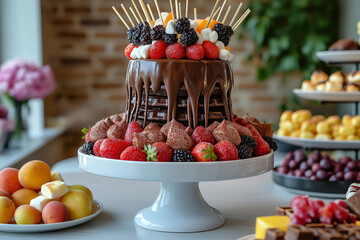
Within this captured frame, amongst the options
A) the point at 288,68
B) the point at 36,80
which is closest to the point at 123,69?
the point at 36,80

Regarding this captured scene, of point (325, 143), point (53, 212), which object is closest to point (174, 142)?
point (53, 212)

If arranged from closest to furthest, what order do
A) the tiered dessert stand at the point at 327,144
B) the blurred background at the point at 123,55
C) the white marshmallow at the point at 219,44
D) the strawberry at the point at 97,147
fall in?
the strawberry at the point at 97,147 → the white marshmallow at the point at 219,44 → the tiered dessert stand at the point at 327,144 → the blurred background at the point at 123,55

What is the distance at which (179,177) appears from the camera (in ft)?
3.69

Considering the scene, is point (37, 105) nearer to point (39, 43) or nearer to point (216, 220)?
point (39, 43)

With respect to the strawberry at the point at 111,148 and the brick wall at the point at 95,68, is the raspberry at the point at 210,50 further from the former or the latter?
the brick wall at the point at 95,68

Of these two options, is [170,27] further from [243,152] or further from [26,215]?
[26,215]

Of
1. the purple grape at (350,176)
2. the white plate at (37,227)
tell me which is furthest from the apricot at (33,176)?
the purple grape at (350,176)

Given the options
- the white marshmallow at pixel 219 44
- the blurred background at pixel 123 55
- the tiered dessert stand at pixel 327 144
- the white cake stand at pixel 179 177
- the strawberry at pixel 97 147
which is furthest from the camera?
the blurred background at pixel 123 55

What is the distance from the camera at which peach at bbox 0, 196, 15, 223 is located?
4.00ft

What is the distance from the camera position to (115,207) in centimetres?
150

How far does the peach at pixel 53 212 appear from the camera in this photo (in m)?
1.22

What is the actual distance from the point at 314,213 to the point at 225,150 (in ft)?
1.01

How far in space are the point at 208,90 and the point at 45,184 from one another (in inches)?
19.9

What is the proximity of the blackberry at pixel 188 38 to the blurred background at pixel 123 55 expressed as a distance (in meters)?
2.54
